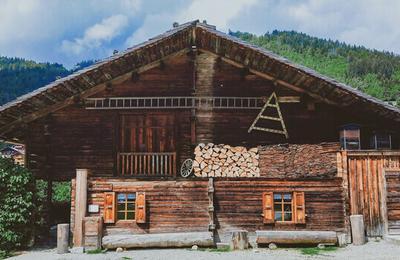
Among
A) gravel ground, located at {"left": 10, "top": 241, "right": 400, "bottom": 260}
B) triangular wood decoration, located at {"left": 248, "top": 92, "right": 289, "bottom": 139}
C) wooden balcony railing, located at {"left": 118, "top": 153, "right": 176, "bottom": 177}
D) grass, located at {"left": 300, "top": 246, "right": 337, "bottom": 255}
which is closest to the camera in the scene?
gravel ground, located at {"left": 10, "top": 241, "right": 400, "bottom": 260}

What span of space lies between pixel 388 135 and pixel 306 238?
4764 mm

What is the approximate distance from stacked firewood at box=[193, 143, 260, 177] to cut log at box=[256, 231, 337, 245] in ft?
7.85

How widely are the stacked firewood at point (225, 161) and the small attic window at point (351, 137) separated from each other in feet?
9.99

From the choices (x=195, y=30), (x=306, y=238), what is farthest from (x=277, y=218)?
(x=195, y=30)

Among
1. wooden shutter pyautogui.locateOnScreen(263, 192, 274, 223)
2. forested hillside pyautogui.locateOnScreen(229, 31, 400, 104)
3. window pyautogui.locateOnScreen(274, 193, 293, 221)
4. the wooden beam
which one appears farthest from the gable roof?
forested hillside pyautogui.locateOnScreen(229, 31, 400, 104)

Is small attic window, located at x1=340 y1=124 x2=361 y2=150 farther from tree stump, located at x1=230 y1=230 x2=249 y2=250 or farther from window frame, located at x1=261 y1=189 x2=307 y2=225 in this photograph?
tree stump, located at x1=230 y1=230 x2=249 y2=250

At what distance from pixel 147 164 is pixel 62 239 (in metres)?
4.14

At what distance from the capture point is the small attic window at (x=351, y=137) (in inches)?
653

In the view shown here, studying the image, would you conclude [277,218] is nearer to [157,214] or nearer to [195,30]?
[157,214]

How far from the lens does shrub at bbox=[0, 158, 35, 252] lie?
15430 mm

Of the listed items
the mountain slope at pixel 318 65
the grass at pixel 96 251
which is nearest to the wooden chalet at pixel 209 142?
the grass at pixel 96 251

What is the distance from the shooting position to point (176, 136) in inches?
704

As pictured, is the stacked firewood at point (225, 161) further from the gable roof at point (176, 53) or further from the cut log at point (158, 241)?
the gable roof at point (176, 53)

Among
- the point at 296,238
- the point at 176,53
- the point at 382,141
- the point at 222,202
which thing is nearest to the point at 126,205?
the point at 222,202
